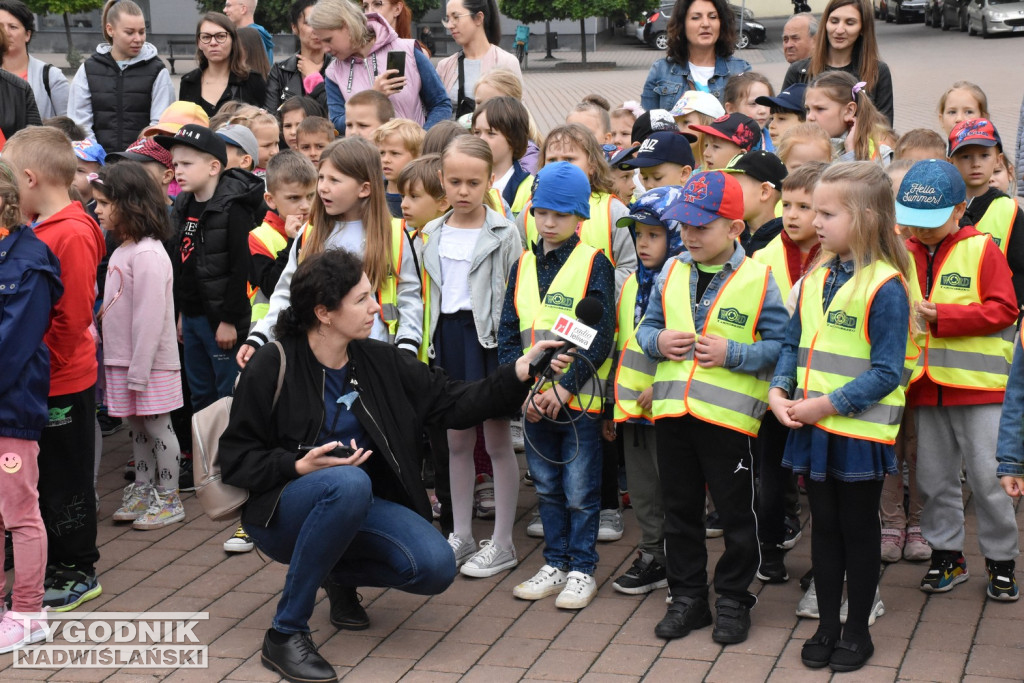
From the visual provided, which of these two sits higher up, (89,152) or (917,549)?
(89,152)

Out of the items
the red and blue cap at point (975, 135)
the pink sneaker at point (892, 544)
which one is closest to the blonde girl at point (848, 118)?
the red and blue cap at point (975, 135)

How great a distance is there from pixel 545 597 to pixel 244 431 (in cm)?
149

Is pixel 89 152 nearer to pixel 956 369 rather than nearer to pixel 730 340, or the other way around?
pixel 730 340

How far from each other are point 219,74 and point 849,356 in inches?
239

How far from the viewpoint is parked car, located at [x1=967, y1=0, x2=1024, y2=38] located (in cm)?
3597

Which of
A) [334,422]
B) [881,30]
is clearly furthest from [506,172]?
[881,30]

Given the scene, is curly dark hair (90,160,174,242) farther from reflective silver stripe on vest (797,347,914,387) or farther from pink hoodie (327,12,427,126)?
reflective silver stripe on vest (797,347,914,387)

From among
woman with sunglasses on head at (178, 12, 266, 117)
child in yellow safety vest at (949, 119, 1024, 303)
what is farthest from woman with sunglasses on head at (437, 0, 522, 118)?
child in yellow safety vest at (949, 119, 1024, 303)

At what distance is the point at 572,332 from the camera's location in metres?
4.11

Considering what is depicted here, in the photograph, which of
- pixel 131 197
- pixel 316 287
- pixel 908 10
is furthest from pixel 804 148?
pixel 908 10

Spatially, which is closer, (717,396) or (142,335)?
(717,396)

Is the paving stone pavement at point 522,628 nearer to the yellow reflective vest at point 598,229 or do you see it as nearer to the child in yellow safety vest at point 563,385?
the child in yellow safety vest at point 563,385

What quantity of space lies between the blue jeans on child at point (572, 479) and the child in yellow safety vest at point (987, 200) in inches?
73.8

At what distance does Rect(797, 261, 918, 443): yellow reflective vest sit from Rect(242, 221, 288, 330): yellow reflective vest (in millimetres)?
2746
